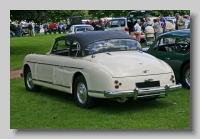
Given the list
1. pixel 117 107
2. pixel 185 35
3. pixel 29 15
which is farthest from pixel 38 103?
pixel 29 15

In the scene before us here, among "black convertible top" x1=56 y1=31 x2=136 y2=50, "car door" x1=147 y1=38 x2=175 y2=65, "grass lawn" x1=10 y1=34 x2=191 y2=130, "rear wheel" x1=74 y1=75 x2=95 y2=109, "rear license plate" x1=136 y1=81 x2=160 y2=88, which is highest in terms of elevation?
"black convertible top" x1=56 y1=31 x2=136 y2=50

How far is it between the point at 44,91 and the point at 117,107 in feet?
9.78

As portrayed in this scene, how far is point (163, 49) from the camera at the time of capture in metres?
11.6

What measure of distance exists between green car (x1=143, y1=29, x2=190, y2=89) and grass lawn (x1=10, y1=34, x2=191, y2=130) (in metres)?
0.63

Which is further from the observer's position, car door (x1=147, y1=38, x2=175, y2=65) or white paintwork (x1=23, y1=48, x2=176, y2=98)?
car door (x1=147, y1=38, x2=175, y2=65)

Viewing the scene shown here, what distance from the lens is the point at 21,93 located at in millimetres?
11219

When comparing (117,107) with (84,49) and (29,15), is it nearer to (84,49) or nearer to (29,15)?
(84,49)

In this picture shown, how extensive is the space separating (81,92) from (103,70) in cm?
96

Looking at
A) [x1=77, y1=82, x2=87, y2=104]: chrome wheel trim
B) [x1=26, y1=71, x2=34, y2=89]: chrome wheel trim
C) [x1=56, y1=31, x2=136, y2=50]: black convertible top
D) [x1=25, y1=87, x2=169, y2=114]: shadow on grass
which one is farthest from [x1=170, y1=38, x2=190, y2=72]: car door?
[x1=26, y1=71, x2=34, y2=89]: chrome wheel trim

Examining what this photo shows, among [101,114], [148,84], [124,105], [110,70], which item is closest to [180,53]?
[124,105]

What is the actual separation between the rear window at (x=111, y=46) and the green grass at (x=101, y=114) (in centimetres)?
110

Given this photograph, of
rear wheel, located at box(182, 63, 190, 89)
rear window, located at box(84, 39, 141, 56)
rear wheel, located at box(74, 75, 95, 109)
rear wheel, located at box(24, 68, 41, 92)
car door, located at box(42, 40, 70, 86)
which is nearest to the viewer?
rear wheel, located at box(74, 75, 95, 109)

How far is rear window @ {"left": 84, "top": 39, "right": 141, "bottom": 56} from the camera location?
917cm

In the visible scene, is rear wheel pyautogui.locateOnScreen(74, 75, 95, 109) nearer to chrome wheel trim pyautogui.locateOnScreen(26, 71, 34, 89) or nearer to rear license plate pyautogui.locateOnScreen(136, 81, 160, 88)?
rear license plate pyautogui.locateOnScreen(136, 81, 160, 88)
